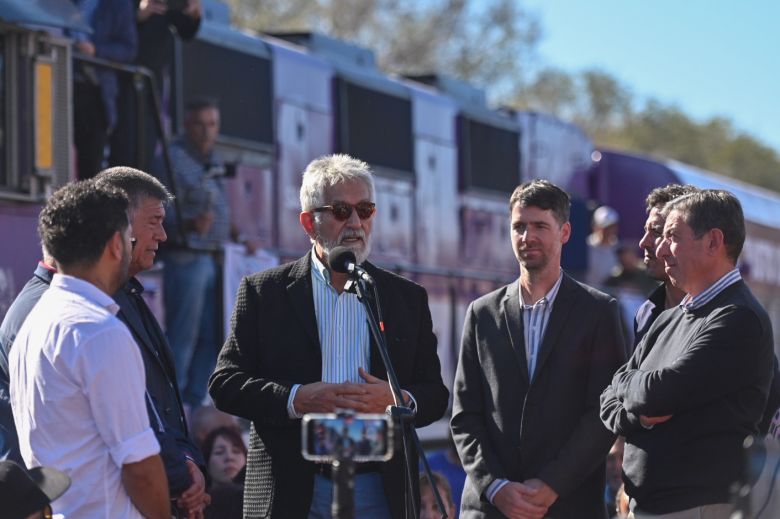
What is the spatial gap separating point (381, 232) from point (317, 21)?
29486 millimetres

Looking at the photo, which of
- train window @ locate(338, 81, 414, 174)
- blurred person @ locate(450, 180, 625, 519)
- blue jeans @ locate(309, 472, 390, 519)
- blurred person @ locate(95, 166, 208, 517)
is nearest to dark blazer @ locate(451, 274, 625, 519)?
blurred person @ locate(450, 180, 625, 519)

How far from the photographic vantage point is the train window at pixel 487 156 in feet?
46.9

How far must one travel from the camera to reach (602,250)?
635 inches

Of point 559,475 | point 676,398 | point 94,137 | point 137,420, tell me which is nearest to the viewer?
point 137,420

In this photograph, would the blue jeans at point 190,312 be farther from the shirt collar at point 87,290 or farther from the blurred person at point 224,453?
the shirt collar at point 87,290

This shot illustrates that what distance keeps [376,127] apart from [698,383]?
25.9 feet

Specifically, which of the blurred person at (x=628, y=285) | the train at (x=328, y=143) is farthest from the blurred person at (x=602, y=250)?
the blurred person at (x=628, y=285)

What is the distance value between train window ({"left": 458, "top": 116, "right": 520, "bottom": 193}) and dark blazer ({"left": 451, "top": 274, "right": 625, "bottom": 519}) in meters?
8.60

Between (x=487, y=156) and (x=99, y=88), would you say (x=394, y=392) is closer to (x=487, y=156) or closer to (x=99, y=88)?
(x=99, y=88)

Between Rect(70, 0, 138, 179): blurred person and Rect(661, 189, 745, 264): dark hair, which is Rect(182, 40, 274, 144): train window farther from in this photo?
Rect(661, 189, 745, 264): dark hair

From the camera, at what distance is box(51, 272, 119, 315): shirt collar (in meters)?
4.20

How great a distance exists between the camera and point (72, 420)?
4156mm

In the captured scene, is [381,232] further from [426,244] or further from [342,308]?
[342,308]

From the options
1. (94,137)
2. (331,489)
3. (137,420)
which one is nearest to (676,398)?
(331,489)
